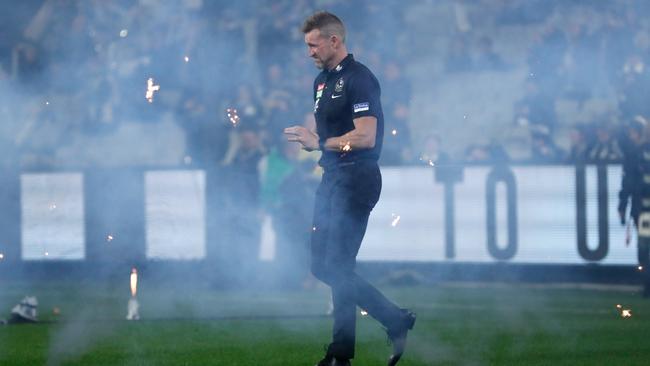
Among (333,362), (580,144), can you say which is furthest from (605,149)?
(333,362)

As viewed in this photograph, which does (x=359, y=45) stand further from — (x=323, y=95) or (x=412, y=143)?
(x=323, y=95)

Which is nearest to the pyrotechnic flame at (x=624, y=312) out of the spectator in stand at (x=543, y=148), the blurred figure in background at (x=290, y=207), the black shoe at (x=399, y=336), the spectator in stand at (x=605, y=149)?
the spectator in stand at (x=605, y=149)

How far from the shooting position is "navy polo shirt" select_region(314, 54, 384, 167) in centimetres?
662

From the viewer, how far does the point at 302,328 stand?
9.25 meters

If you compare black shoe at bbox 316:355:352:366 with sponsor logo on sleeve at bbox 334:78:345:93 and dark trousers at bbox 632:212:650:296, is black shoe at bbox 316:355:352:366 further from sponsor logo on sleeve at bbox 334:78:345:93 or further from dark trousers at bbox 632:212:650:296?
dark trousers at bbox 632:212:650:296

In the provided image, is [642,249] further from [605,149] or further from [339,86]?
[339,86]

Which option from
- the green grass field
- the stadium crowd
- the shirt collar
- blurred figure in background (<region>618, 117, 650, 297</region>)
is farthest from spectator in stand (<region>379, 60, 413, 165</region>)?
the shirt collar

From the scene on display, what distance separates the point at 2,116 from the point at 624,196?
5488 mm

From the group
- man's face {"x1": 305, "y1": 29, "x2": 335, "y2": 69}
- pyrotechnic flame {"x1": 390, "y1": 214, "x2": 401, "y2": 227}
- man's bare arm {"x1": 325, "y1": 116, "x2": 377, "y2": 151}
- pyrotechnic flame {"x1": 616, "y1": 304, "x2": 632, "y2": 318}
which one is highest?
man's face {"x1": 305, "y1": 29, "x2": 335, "y2": 69}

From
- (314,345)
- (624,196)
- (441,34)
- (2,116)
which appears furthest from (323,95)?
(441,34)

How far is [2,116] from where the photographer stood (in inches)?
445

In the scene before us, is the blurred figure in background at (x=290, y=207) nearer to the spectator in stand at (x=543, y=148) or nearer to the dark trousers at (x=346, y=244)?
A: the spectator in stand at (x=543, y=148)

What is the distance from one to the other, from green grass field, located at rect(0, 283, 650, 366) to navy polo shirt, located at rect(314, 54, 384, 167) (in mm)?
1314

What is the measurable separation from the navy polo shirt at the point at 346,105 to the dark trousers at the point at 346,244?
0.06 m
